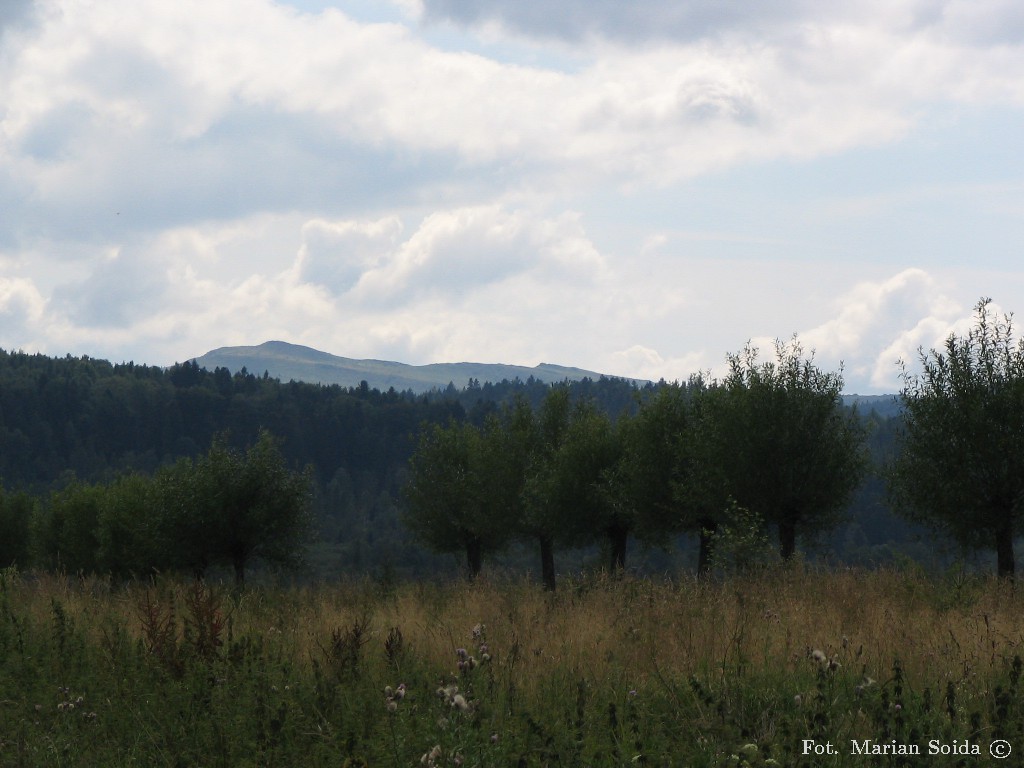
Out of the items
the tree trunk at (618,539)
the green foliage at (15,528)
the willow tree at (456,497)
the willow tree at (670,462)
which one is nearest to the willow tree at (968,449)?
the willow tree at (670,462)

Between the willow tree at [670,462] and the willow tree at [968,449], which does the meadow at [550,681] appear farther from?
the willow tree at [670,462]

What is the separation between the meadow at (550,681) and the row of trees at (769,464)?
7.62m

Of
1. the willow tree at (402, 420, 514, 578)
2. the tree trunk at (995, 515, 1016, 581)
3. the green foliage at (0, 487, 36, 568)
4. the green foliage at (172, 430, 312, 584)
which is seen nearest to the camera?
the tree trunk at (995, 515, 1016, 581)

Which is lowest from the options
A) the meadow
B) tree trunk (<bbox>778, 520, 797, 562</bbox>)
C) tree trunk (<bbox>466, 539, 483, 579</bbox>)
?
tree trunk (<bbox>466, 539, 483, 579</bbox>)

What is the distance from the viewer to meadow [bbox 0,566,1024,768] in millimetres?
6000

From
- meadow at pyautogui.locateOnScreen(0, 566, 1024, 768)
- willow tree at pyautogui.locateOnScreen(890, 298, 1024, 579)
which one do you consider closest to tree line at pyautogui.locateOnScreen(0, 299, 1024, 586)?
willow tree at pyautogui.locateOnScreen(890, 298, 1024, 579)

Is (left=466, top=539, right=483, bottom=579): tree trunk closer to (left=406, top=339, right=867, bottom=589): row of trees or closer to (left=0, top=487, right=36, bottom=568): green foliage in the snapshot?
(left=406, top=339, right=867, bottom=589): row of trees

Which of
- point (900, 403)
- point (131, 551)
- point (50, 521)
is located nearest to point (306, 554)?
point (131, 551)

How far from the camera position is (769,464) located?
33969mm

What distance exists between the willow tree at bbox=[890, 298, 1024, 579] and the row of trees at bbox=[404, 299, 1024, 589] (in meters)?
0.03

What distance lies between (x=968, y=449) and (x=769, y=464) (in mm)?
8025

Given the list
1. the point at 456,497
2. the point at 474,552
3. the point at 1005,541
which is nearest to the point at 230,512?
the point at 456,497

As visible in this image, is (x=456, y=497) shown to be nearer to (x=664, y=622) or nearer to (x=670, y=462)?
(x=670, y=462)

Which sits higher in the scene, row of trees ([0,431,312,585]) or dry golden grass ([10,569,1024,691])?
dry golden grass ([10,569,1024,691])
